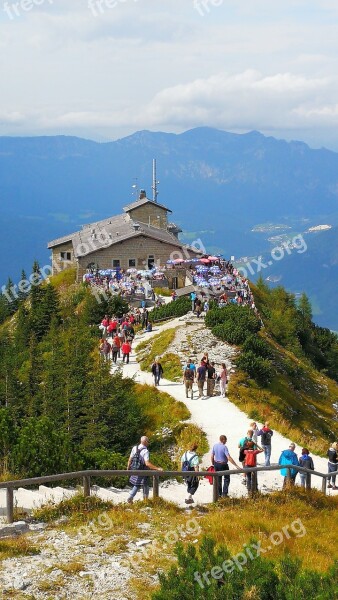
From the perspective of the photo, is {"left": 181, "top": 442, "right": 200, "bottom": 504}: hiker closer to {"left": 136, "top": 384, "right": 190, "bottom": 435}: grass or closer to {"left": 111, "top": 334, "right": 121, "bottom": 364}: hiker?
{"left": 136, "top": 384, "right": 190, "bottom": 435}: grass

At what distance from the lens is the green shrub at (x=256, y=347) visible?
35.8 meters

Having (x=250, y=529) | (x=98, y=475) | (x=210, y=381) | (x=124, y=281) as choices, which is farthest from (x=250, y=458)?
(x=124, y=281)

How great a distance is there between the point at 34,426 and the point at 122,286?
126ft

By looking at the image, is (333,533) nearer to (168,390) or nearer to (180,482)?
(180,482)

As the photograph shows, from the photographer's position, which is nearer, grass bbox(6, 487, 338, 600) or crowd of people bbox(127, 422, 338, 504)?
grass bbox(6, 487, 338, 600)

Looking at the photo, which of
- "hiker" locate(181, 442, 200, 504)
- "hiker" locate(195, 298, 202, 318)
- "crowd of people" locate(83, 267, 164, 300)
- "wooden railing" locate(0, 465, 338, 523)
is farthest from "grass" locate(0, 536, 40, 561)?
"crowd of people" locate(83, 267, 164, 300)

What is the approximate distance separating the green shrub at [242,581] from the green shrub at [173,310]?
119 feet

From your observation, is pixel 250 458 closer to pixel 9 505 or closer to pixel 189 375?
pixel 9 505

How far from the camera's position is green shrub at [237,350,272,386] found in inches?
1312

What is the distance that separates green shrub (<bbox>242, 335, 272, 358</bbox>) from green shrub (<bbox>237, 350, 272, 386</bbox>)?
1.67 meters

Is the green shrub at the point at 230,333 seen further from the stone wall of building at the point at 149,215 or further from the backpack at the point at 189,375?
the stone wall of building at the point at 149,215

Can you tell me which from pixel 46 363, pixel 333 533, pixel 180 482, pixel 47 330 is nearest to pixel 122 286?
pixel 47 330

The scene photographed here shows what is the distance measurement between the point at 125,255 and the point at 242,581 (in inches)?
2432

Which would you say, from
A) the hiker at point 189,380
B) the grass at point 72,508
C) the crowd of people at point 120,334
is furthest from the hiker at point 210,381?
the grass at point 72,508
